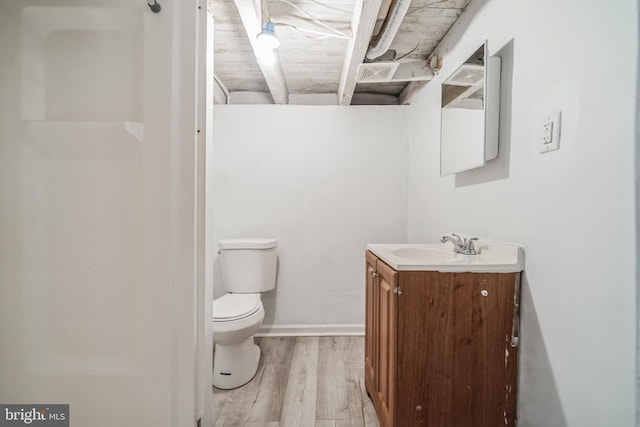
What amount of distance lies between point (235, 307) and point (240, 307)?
3 centimetres

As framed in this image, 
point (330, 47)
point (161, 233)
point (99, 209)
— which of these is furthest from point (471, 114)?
point (99, 209)

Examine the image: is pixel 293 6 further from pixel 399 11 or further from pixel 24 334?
pixel 24 334

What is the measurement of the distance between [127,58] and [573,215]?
51.5 inches

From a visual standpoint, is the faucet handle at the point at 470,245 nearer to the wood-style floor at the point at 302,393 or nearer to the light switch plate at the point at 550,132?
the light switch plate at the point at 550,132

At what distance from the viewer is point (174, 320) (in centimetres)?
66

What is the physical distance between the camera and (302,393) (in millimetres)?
1456

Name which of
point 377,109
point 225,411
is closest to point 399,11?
point 377,109

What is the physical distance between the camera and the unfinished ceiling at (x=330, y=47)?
51.8 inches

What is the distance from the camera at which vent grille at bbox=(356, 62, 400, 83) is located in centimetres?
163

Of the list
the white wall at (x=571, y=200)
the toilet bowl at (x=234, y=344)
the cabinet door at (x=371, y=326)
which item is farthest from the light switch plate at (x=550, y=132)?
the toilet bowl at (x=234, y=344)

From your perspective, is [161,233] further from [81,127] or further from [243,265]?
[243,265]

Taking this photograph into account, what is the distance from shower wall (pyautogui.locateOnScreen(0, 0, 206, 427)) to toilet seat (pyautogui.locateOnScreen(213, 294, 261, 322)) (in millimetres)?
826

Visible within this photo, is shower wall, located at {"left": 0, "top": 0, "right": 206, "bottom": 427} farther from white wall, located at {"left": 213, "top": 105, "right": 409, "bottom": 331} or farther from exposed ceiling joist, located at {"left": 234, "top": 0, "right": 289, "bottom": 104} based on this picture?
white wall, located at {"left": 213, "top": 105, "right": 409, "bottom": 331}

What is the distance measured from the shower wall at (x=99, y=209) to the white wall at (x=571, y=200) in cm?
108
